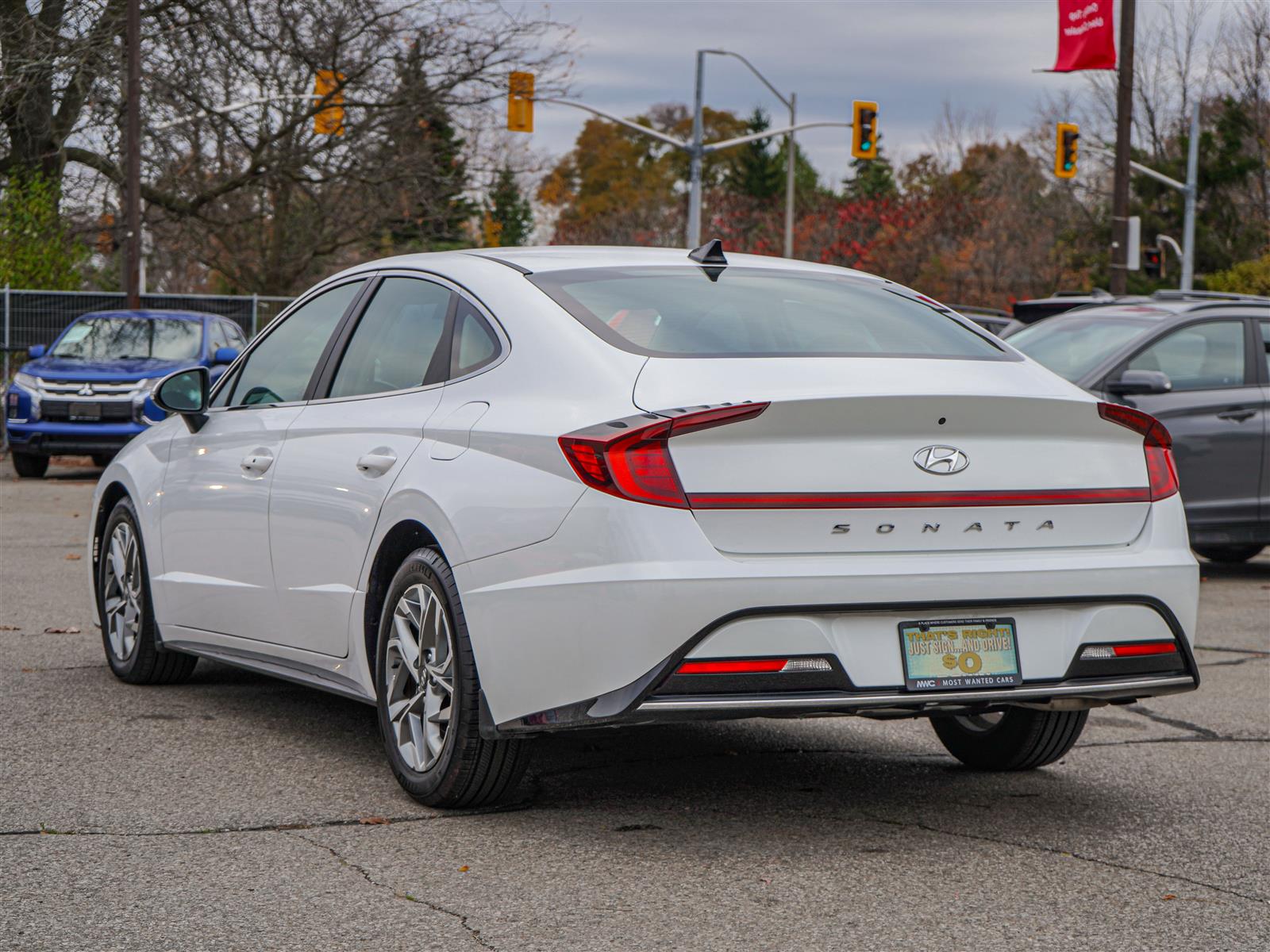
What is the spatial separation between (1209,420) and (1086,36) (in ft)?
47.1

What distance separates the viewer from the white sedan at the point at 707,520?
425cm

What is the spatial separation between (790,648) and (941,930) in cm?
78

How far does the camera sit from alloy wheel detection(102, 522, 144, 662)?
689 centimetres

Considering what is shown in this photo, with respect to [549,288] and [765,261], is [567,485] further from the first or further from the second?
[765,261]

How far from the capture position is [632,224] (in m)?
69.1

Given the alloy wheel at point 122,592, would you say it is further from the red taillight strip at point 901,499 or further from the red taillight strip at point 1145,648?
the red taillight strip at point 1145,648

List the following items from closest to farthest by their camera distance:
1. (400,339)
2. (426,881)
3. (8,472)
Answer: (426,881) < (400,339) < (8,472)

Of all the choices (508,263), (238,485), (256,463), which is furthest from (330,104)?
(508,263)

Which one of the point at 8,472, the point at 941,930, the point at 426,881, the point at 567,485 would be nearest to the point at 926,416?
the point at 567,485

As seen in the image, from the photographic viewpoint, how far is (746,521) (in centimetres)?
429

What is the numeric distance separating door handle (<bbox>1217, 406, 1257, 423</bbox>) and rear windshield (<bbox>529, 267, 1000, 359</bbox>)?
6425 millimetres

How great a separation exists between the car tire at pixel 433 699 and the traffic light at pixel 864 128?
1042 inches

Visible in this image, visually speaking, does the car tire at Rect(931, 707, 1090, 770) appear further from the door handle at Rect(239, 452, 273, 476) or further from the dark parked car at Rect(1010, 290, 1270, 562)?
the dark parked car at Rect(1010, 290, 1270, 562)

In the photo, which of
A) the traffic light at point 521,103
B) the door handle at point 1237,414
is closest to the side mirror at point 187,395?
the door handle at point 1237,414
